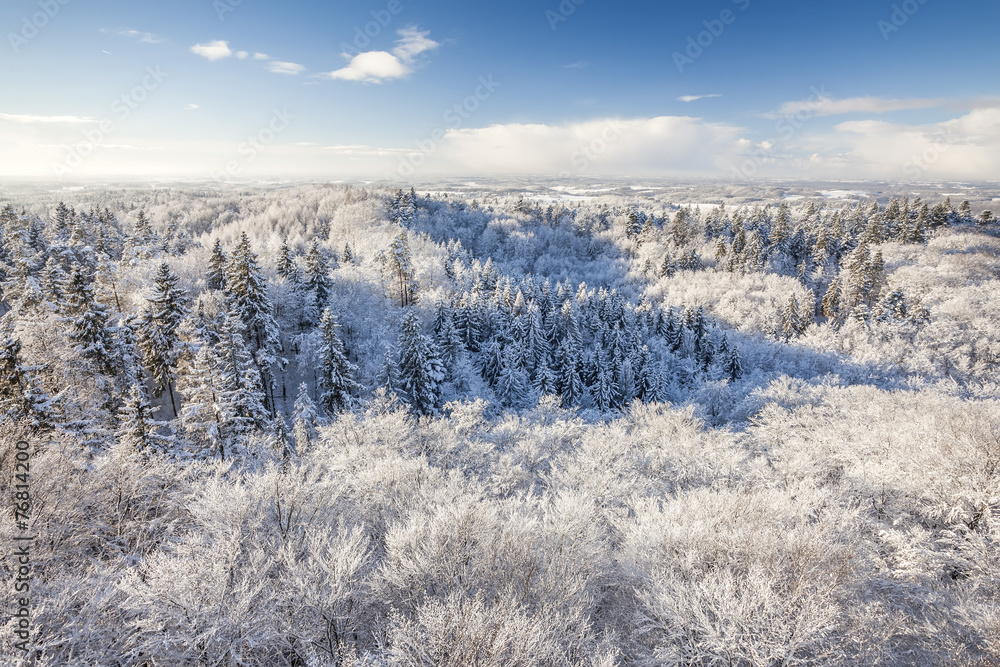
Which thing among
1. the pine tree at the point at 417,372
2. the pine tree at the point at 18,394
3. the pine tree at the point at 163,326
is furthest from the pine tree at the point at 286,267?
the pine tree at the point at 18,394

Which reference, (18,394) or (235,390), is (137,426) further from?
(235,390)

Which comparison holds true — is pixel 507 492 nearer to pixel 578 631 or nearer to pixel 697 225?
pixel 578 631

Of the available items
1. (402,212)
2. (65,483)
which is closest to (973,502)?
(65,483)

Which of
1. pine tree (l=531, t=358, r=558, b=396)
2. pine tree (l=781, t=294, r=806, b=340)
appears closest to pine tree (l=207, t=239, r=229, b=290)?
pine tree (l=531, t=358, r=558, b=396)

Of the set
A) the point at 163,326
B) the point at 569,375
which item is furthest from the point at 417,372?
the point at 163,326

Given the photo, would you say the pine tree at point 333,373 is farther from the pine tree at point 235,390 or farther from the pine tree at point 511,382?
the pine tree at point 511,382

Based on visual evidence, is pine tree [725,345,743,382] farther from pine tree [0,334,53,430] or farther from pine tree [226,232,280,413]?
pine tree [0,334,53,430]
